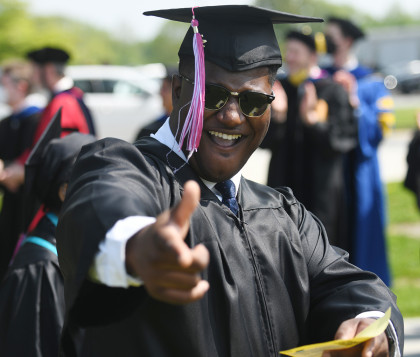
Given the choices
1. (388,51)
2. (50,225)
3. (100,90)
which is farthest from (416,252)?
(388,51)

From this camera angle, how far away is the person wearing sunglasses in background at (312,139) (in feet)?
20.8

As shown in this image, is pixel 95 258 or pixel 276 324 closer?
pixel 95 258

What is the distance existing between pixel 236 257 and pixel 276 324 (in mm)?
243

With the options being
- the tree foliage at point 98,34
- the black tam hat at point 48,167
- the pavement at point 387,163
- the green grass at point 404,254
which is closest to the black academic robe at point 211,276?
the black tam hat at point 48,167

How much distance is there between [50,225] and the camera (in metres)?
3.41

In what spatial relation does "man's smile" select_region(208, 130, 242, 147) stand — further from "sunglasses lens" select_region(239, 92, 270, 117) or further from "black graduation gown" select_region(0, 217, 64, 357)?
"black graduation gown" select_region(0, 217, 64, 357)

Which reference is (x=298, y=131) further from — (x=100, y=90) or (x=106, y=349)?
(x=100, y=90)

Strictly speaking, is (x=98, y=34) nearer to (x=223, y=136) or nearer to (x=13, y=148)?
(x=13, y=148)

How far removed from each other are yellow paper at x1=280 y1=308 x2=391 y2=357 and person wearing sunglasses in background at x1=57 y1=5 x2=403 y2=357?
0.08m

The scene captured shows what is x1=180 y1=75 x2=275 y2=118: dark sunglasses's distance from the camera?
226 centimetres

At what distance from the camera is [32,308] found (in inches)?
121

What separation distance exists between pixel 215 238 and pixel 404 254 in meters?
6.42

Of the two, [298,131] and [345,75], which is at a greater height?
[345,75]

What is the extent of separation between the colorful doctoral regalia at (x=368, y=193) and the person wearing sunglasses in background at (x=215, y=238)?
13.6 feet
